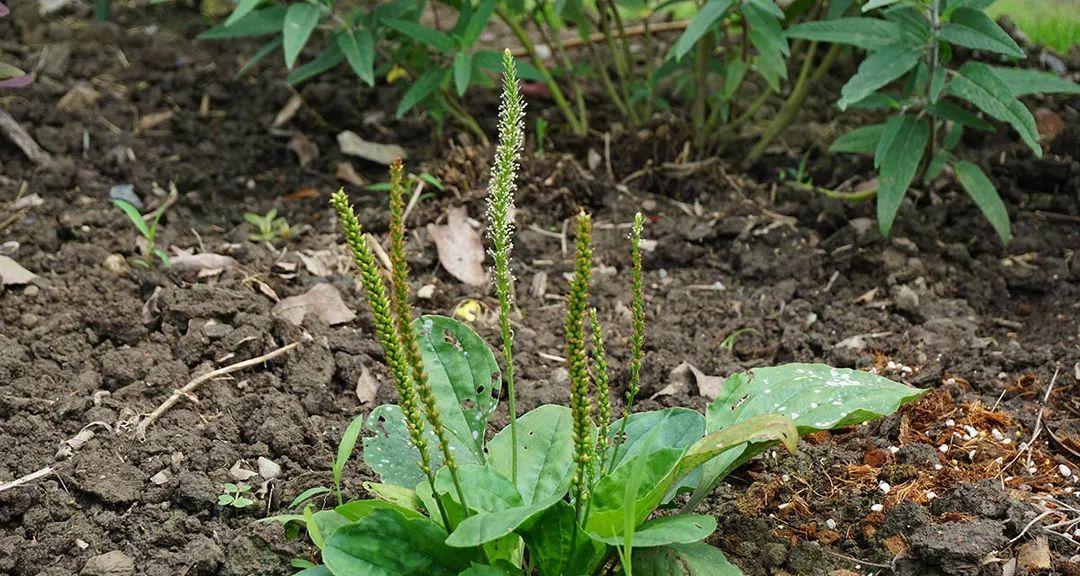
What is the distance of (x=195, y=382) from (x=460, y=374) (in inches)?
33.1

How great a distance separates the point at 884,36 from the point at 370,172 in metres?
1.90

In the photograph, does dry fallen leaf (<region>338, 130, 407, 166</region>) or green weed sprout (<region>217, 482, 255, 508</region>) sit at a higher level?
dry fallen leaf (<region>338, 130, 407, 166</region>)

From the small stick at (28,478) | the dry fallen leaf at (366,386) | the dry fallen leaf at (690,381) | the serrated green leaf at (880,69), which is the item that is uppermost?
the serrated green leaf at (880,69)

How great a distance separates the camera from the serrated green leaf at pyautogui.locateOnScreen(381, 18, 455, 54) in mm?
3635

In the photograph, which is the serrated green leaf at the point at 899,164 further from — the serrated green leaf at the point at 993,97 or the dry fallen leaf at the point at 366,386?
the dry fallen leaf at the point at 366,386

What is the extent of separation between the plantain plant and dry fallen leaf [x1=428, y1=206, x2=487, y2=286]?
106cm

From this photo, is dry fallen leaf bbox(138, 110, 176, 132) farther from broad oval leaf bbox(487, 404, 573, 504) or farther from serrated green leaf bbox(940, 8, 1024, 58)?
serrated green leaf bbox(940, 8, 1024, 58)

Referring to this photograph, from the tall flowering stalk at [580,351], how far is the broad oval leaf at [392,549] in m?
0.28

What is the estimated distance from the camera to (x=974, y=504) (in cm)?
238

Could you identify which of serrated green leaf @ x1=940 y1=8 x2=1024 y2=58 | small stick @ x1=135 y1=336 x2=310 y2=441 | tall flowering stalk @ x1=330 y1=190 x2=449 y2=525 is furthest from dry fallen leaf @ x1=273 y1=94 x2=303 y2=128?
tall flowering stalk @ x1=330 y1=190 x2=449 y2=525

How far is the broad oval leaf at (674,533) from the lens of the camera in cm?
196

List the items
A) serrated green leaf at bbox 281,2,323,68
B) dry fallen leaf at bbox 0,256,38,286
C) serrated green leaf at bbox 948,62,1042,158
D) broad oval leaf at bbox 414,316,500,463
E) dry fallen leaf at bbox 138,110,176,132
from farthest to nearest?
dry fallen leaf at bbox 138,110,176,132 < serrated green leaf at bbox 281,2,323,68 < dry fallen leaf at bbox 0,256,38,286 < serrated green leaf at bbox 948,62,1042,158 < broad oval leaf at bbox 414,316,500,463

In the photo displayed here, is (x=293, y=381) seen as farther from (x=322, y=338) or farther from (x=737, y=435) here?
(x=737, y=435)

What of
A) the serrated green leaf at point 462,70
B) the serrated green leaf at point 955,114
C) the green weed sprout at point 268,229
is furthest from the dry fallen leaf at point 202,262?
the serrated green leaf at point 955,114
